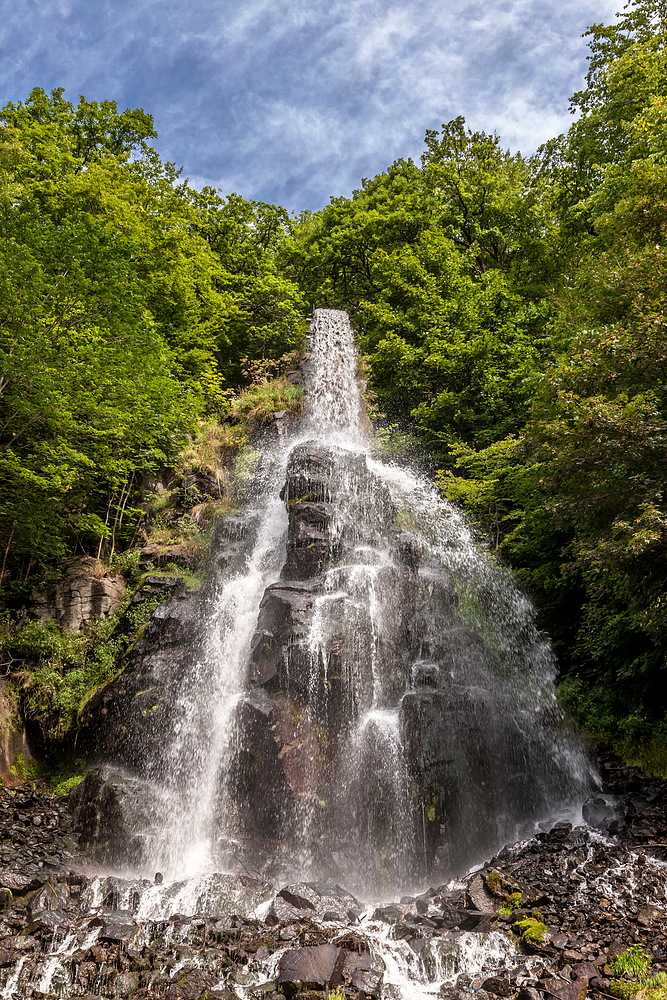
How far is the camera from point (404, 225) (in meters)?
25.3

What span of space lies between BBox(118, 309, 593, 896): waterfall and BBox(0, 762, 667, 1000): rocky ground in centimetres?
105

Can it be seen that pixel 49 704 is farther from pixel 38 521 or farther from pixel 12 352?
pixel 12 352

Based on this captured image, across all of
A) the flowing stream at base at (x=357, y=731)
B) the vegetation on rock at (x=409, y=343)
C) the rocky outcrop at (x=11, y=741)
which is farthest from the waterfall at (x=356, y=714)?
the rocky outcrop at (x=11, y=741)

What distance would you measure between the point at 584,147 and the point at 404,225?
27.2 ft

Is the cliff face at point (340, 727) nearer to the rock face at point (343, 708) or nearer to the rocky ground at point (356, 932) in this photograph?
the rock face at point (343, 708)

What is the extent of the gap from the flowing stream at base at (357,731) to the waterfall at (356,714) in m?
0.03

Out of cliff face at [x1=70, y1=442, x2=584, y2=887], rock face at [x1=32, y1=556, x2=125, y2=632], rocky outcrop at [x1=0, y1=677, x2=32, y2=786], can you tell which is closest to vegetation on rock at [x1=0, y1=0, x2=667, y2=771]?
rock face at [x1=32, y1=556, x2=125, y2=632]

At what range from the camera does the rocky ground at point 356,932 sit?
5.91 m

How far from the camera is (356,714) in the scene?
1048 centimetres

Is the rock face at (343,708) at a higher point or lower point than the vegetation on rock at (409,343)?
lower

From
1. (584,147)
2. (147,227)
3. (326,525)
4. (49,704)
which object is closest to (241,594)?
(326,525)

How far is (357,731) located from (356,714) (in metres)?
0.32

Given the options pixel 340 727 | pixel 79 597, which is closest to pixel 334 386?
pixel 79 597

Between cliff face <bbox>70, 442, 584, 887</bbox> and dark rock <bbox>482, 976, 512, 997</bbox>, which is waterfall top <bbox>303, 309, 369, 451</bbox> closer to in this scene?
cliff face <bbox>70, 442, 584, 887</bbox>
